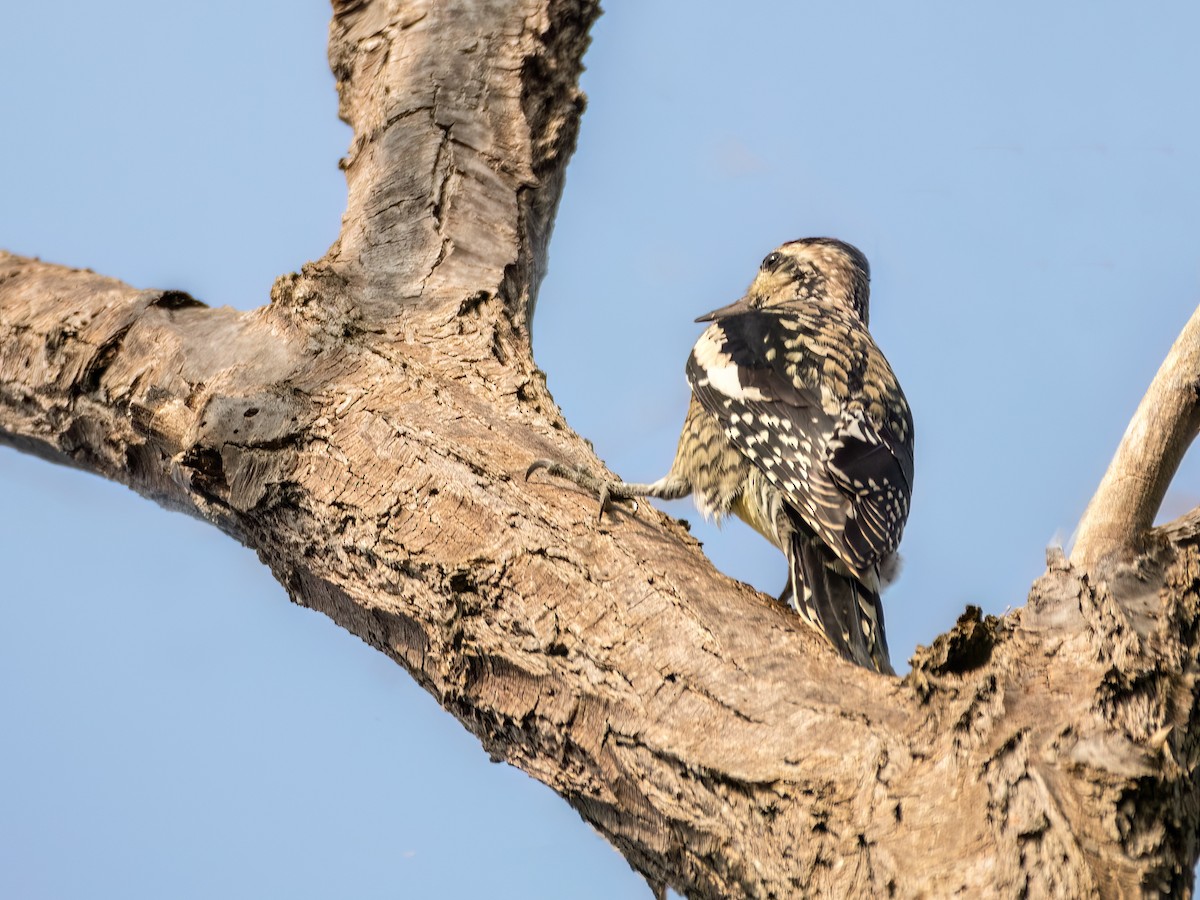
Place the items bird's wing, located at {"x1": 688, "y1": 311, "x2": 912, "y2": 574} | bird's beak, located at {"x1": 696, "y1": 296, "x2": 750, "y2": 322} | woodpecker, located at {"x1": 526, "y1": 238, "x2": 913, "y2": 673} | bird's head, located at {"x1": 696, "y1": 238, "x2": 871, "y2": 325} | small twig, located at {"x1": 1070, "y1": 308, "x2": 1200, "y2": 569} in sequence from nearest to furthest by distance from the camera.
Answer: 1. small twig, located at {"x1": 1070, "y1": 308, "x2": 1200, "y2": 569}
2. woodpecker, located at {"x1": 526, "y1": 238, "x2": 913, "y2": 673}
3. bird's wing, located at {"x1": 688, "y1": 311, "x2": 912, "y2": 574}
4. bird's beak, located at {"x1": 696, "y1": 296, "x2": 750, "y2": 322}
5. bird's head, located at {"x1": 696, "y1": 238, "x2": 871, "y2": 325}

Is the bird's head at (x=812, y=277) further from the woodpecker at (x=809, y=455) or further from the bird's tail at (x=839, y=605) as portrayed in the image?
the bird's tail at (x=839, y=605)

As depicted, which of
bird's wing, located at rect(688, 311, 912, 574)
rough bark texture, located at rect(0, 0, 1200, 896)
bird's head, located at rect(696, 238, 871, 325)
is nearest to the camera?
rough bark texture, located at rect(0, 0, 1200, 896)

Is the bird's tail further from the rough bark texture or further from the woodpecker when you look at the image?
the rough bark texture

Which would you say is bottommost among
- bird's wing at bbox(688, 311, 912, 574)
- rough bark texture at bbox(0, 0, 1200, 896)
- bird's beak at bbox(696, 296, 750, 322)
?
rough bark texture at bbox(0, 0, 1200, 896)

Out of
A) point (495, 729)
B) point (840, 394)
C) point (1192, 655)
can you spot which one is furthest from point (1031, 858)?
point (840, 394)

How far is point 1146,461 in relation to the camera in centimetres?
200

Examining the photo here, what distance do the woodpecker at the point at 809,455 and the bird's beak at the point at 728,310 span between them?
256mm

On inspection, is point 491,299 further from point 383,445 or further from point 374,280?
point 383,445

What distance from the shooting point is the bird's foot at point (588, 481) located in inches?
94.7

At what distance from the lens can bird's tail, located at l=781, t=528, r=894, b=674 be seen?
2.88m

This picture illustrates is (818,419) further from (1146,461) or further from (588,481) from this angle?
(1146,461)

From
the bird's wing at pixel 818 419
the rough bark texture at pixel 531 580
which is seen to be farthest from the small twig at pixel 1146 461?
the bird's wing at pixel 818 419

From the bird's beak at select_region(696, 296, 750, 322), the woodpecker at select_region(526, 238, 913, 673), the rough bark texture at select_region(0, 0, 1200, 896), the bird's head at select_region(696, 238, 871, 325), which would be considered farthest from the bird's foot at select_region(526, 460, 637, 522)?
the bird's head at select_region(696, 238, 871, 325)

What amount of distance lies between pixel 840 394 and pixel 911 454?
0.42 m
